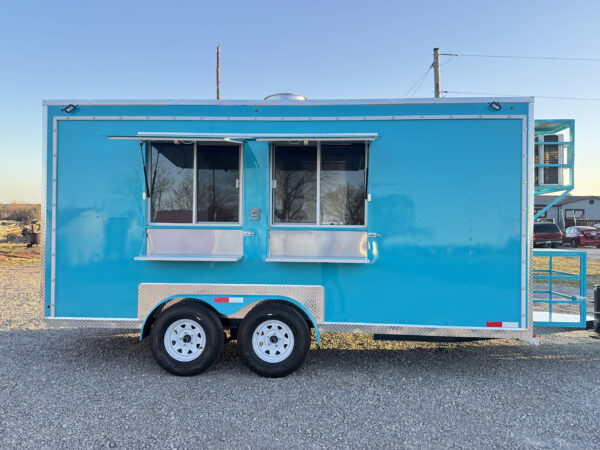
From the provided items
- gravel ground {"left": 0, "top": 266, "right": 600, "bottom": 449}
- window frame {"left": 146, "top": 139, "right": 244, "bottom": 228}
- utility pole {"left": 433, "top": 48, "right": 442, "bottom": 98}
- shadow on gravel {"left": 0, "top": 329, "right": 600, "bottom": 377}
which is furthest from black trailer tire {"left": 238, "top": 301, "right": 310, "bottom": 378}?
utility pole {"left": 433, "top": 48, "right": 442, "bottom": 98}

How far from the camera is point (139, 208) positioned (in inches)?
162

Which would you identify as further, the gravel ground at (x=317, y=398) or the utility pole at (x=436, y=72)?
the utility pole at (x=436, y=72)

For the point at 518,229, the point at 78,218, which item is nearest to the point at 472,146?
the point at 518,229

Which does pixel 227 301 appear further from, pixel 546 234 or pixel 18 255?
pixel 546 234

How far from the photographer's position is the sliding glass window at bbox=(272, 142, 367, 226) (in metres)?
4.11

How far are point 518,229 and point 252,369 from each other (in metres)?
3.19

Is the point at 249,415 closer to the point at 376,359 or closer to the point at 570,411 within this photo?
the point at 376,359

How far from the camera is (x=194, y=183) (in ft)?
13.7

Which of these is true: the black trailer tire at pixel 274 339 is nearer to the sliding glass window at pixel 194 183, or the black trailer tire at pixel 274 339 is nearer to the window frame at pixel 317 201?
the window frame at pixel 317 201

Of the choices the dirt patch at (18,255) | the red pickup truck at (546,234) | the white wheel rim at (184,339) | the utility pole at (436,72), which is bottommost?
the dirt patch at (18,255)

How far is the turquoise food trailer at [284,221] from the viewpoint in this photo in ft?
13.1

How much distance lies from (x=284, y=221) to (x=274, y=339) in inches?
50.7

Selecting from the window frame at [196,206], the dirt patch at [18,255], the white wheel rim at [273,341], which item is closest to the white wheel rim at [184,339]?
the white wheel rim at [273,341]

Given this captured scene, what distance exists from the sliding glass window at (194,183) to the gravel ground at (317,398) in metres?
1.76
